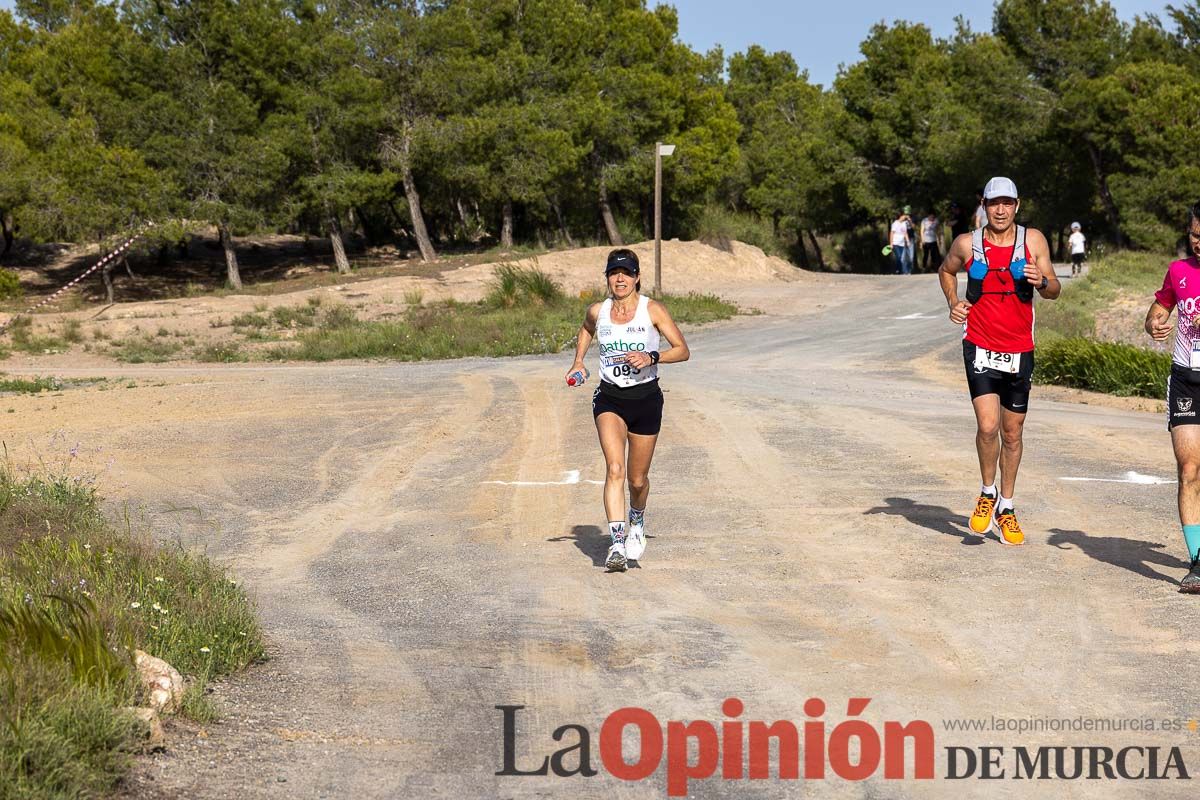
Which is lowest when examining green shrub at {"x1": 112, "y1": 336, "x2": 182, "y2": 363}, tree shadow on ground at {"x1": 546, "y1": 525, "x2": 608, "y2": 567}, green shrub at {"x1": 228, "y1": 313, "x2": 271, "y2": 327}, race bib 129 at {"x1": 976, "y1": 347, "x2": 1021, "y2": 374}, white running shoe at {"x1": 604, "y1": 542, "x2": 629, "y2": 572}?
tree shadow on ground at {"x1": 546, "y1": 525, "x2": 608, "y2": 567}

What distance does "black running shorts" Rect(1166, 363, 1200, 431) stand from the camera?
705 centimetres

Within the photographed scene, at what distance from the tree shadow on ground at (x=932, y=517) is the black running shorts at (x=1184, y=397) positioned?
161cm

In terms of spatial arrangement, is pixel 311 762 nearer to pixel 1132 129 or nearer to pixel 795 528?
pixel 795 528

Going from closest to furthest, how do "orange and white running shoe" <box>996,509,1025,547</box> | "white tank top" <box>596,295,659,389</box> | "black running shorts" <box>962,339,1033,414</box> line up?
1. "white tank top" <box>596,295,659,389</box>
2. "black running shorts" <box>962,339,1033,414</box>
3. "orange and white running shoe" <box>996,509,1025,547</box>

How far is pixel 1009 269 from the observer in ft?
25.4

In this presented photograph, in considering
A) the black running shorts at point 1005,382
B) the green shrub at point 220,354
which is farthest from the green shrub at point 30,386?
the black running shorts at point 1005,382

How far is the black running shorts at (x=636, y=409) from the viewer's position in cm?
777

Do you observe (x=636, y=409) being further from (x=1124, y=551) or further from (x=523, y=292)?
Answer: (x=523, y=292)

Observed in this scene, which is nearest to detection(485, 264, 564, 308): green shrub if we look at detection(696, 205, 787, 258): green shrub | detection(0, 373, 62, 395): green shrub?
detection(0, 373, 62, 395): green shrub

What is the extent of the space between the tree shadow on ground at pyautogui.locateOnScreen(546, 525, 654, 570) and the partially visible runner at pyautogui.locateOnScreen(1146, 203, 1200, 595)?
3.05 meters

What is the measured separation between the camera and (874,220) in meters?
55.5

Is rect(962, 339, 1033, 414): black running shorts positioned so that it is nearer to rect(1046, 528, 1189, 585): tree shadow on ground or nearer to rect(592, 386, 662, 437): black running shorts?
rect(1046, 528, 1189, 585): tree shadow on ground

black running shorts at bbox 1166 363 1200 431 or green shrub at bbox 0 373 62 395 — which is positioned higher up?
black running shorts at bbox 1166 363 1200 431

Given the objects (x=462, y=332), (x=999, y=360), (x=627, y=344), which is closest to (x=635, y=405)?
(x=627, y=344)
